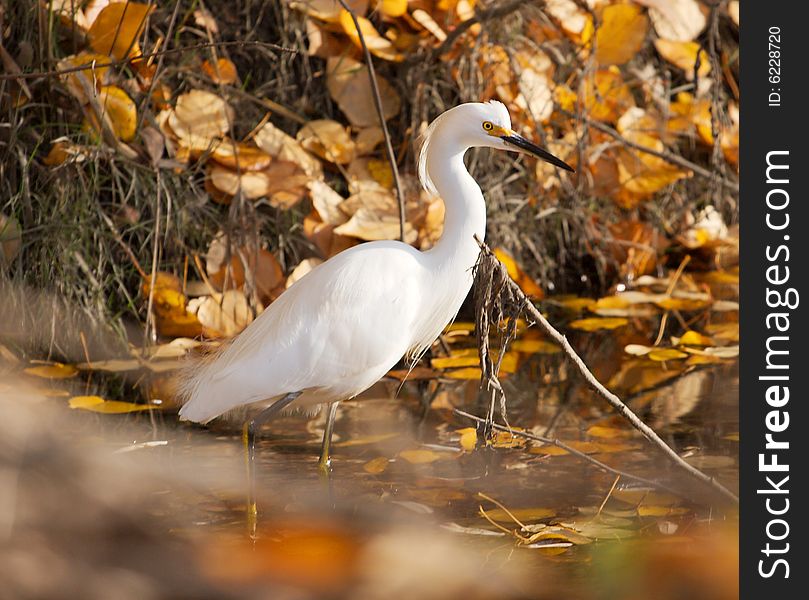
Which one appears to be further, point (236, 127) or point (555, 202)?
point (555, 202)

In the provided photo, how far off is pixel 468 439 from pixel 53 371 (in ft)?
4.39

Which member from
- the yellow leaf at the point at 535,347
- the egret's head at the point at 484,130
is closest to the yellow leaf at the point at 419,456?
the egret's head at the point at 484,130

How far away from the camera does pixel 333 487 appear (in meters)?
2.52

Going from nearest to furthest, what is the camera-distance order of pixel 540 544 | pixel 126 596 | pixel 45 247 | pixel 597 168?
pixel 126 596 → pixel 540 544 → pixel 45 247 → pixel 597 168

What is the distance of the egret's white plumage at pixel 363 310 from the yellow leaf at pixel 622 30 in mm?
1566

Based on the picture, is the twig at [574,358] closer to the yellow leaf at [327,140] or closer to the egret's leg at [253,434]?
the egret's leg at [253,434]

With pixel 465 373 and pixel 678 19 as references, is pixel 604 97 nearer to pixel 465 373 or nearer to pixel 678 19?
pixel 678 19

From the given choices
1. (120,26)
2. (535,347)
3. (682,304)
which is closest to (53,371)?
(120,26)

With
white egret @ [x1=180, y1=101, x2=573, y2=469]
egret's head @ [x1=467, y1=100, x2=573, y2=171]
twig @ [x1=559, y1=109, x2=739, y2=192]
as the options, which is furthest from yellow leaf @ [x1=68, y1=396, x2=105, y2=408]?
twig @ [x1=559, y1=109, x2=739, y2=192]

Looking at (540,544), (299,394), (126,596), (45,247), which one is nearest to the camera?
(126,596)

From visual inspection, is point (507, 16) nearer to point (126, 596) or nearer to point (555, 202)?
point (555, 202)

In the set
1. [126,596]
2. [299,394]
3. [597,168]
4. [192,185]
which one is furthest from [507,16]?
[126,596]

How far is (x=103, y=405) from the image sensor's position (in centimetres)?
301

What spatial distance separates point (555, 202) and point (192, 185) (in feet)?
4.74
